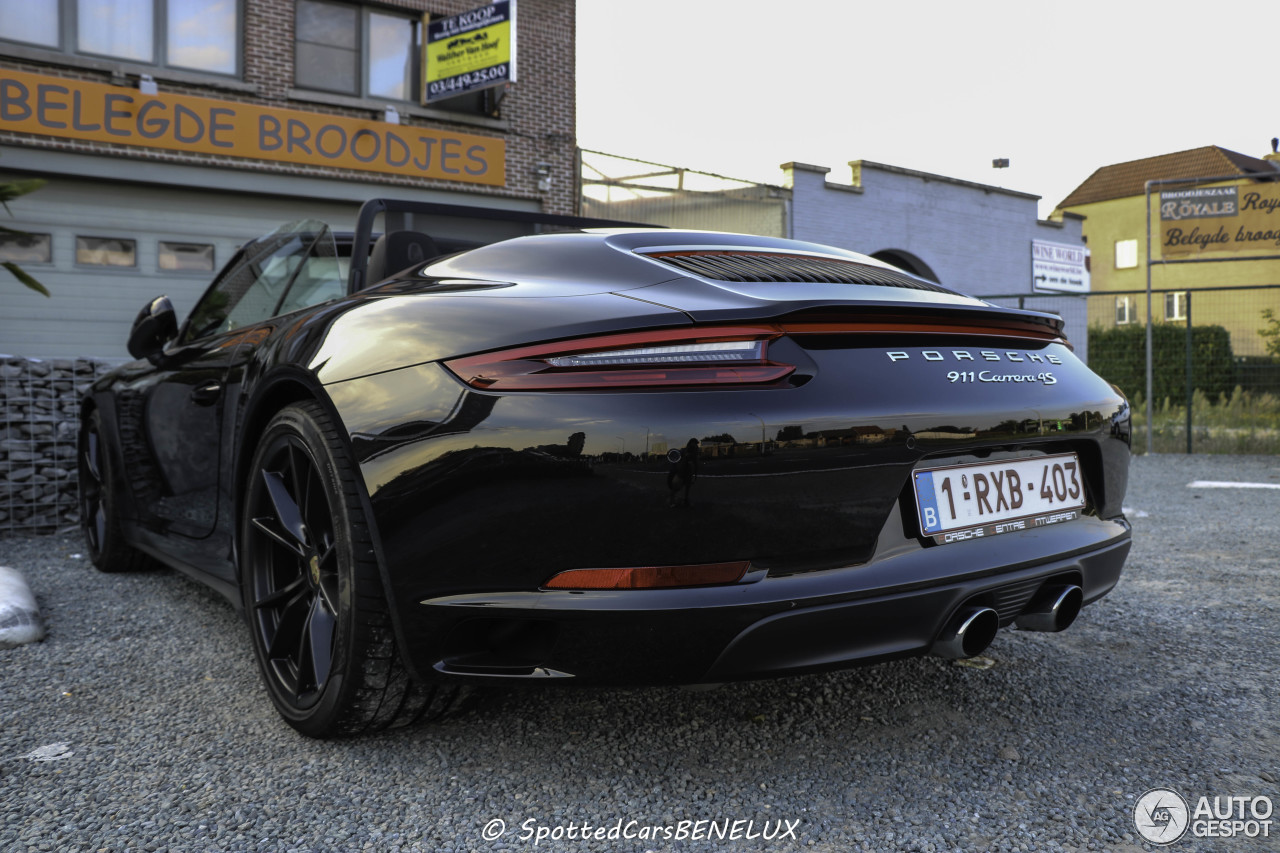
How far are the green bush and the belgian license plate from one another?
9.71 meters

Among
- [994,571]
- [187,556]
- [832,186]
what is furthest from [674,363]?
[832,186]

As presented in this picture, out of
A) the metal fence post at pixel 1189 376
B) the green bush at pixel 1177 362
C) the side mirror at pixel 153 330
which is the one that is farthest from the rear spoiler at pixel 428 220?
the metal fence post at pixel 1189 376

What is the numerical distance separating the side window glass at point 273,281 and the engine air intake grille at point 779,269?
4.21 feet

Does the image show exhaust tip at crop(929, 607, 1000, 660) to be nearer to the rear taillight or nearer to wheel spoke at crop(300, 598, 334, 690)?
the rear taillight

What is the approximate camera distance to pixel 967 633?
191cm

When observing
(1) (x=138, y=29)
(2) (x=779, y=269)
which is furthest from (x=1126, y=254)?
(2) (x=779, y=269)

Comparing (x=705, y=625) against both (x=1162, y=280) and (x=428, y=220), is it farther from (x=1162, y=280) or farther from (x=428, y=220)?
(x=1162, y=280)

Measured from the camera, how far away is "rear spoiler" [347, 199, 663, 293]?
2.76 m

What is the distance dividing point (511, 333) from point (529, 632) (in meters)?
0.55

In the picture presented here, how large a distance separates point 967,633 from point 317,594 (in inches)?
55.3

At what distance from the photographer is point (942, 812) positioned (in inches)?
72.4

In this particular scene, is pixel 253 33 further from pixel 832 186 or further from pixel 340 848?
pixel 340 848

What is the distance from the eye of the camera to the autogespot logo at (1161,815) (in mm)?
1759

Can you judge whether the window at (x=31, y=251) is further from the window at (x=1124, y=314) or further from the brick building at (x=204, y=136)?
the window at (x=1124, y=314)
